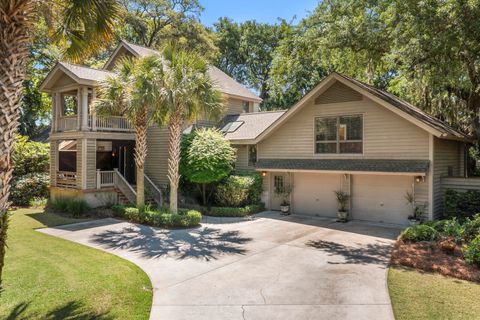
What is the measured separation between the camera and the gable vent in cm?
1545

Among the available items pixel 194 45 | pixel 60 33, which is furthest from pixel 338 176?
pixel 194 45

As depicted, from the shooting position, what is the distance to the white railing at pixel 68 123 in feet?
60.9

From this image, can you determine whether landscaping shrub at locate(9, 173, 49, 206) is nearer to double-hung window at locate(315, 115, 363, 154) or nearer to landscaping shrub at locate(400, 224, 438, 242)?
double-hung window at locate(315, 115, 363, 154)

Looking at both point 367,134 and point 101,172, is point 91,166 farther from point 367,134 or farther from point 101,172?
point 367,134

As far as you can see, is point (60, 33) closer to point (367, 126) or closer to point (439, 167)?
point (367, 126)

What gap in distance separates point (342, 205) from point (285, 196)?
3.09 m

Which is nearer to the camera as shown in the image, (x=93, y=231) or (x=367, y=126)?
(x=93, y=231)

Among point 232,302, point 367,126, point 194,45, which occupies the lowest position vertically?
point 232,302

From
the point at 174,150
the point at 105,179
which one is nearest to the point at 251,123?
the point at 174,150

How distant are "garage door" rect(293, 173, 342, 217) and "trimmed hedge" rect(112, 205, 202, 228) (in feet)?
18.2

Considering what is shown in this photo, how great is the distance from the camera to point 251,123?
20656 millimetres

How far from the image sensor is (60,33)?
846 centimetres

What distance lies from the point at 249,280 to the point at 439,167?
1073 cm

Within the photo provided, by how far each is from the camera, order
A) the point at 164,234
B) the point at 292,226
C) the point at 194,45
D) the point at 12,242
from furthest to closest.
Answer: the point at 194,45 → the point at 292,226 → the point at 164,234 → the point at 12,242
